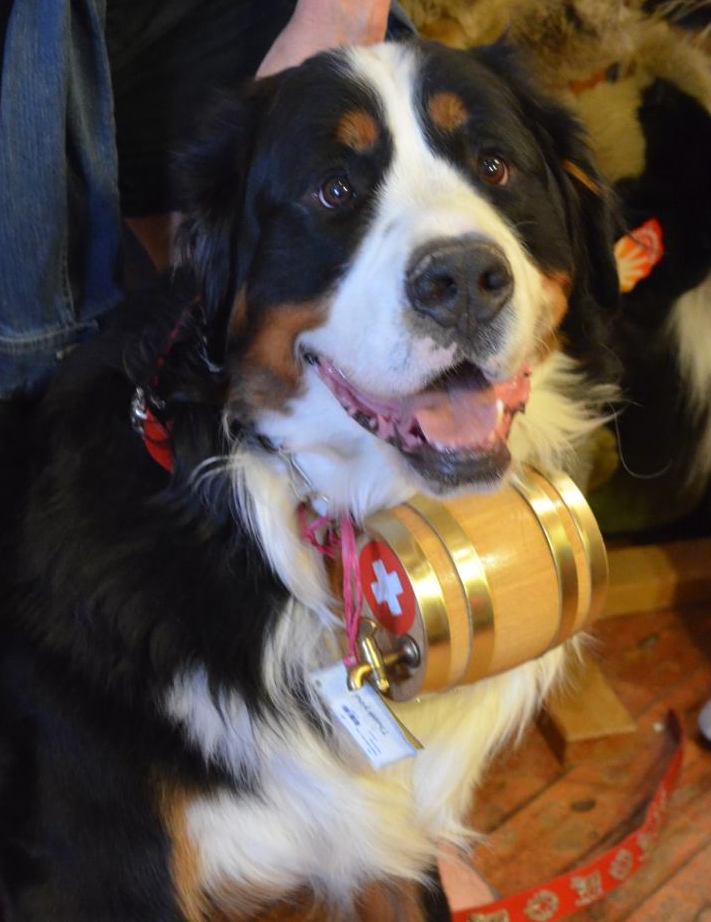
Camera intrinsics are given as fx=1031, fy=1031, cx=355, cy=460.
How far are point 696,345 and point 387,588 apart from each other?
99cm

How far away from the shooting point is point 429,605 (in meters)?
0.93

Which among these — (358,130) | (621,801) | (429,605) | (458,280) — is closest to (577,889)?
(621,801)

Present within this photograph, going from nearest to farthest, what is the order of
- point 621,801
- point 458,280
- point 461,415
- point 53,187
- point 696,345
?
point 458,280 < point 461,415 < point 53,187 < point 621,801 < point 696,345

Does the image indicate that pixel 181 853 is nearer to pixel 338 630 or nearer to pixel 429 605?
pixel 338 630

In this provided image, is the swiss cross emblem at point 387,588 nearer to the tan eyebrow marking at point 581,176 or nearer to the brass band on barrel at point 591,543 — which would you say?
the brass band on barrel at point 591,543

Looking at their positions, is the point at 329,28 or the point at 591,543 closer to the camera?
the point at 591,543

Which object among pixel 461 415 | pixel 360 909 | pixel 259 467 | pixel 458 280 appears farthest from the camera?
pixel 360 909

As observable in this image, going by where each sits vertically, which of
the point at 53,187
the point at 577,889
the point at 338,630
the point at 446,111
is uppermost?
the point at 446,111

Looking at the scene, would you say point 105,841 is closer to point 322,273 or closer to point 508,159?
point 322,273

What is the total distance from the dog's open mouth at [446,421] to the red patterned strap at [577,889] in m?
0.72

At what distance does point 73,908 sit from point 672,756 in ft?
3.12

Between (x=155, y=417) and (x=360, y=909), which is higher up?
(x=155, y=417)

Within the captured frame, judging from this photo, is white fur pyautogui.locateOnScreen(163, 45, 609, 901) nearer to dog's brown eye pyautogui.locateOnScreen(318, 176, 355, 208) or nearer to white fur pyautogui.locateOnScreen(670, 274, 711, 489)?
dog's brown eye pyautogui.locateOnScreen(318, 176, 355, 208)

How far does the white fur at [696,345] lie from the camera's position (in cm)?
174
